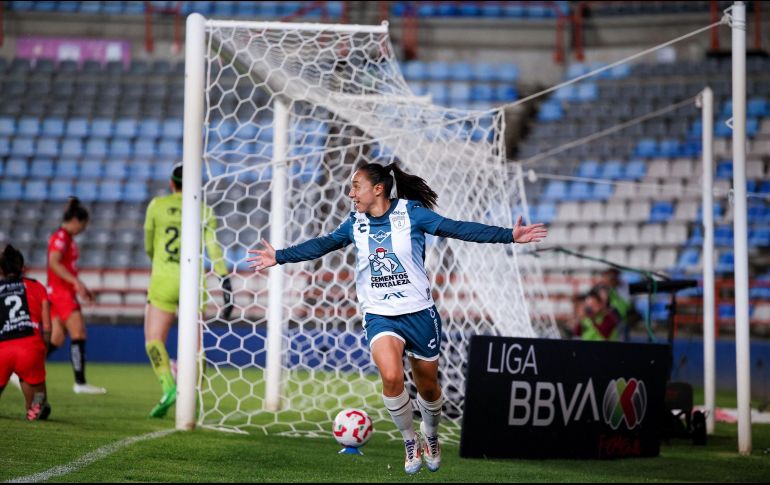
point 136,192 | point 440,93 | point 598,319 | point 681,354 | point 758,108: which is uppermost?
point 440,93

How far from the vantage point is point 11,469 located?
5.35 m

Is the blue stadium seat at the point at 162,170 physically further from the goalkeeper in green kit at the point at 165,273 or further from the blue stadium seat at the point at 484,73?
the goalkeeper in green kit at the point at 165,273

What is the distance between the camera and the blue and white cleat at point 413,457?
224 inches

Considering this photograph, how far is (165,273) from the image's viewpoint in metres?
8.13

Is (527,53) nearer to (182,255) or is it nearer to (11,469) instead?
(182,255)

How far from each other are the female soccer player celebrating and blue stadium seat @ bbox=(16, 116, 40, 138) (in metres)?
16.1

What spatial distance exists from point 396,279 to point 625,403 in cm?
239

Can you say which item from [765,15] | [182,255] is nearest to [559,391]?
[182,255]

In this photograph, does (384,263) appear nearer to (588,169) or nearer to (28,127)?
(588,169)

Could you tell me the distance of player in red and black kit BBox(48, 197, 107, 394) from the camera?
9695 millimetres

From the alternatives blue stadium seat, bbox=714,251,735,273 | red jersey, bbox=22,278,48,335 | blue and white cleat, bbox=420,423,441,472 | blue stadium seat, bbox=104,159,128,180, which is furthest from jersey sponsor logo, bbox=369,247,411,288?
blue stadium seat, bbox=104,159,128,180

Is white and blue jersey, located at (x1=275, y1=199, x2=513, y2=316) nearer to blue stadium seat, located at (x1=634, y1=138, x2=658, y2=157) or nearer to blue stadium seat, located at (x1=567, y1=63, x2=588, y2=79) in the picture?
blue stadium seat, located at (x1=634, y1=138, x2=658, y2=157)

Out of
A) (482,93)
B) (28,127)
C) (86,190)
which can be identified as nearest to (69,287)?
(86,190)

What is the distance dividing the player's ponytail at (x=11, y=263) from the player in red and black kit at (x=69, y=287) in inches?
69.8
